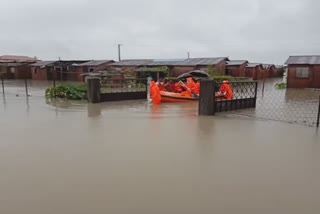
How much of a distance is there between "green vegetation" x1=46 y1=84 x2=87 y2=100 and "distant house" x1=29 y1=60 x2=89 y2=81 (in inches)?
645

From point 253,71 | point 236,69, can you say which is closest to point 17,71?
point 236,69

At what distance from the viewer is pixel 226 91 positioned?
11.1m

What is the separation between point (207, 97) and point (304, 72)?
1343 centimetres

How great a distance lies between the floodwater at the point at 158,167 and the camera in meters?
3.27

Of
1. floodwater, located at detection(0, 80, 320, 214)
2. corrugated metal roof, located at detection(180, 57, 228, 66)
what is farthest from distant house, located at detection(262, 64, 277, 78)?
floodwater, located at detection(0, 80, 320, 214)

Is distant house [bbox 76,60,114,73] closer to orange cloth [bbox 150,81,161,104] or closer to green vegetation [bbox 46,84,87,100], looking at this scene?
green vegetation [bbox 46,84,87,100]

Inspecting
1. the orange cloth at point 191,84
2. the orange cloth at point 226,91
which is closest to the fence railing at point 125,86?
the orange cloth at point 191,84

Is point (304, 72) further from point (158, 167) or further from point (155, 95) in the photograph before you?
point (158, 167)

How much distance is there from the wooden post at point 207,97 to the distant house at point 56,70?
74.5ft

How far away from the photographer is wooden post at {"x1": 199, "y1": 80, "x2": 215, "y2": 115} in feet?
29.0

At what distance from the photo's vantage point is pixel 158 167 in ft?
14.4

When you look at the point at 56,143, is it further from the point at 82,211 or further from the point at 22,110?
the point at 22,110

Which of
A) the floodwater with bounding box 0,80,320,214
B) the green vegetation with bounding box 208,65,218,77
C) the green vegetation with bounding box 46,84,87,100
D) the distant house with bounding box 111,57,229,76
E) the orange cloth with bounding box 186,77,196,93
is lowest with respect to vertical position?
the floodwater with bounding box 0,80,320,214

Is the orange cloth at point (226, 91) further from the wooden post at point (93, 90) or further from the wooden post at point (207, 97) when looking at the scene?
the wooden post at point (93, 90)
